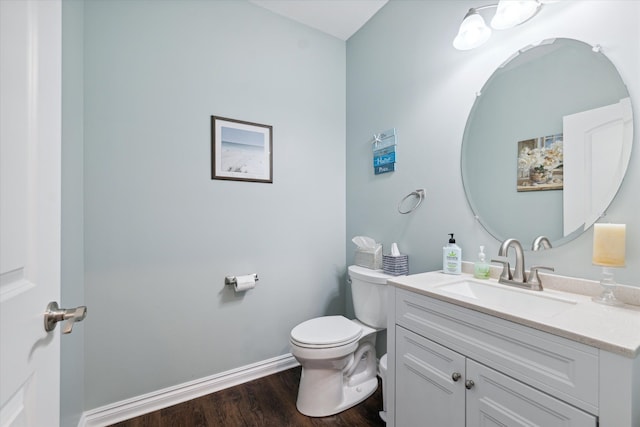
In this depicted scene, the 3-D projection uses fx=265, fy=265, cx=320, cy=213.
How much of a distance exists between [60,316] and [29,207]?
242mm

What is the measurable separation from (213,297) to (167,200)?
2.27ft

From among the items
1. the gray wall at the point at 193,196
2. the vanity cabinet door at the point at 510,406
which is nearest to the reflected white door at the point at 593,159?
the vanity cabinet door at the point at 510,406

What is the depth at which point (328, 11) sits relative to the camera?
1.97 metres

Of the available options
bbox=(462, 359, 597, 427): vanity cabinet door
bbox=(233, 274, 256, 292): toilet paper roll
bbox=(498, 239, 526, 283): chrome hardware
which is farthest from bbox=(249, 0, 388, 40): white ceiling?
bbox=(462, 359, 597, 427): vanity cabinet door

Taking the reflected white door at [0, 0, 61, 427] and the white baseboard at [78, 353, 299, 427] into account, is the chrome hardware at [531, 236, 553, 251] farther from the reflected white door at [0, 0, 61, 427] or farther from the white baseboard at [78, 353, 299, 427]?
the white baseboard at [78, 353, 299, 427]

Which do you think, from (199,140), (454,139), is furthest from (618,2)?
(199,140)

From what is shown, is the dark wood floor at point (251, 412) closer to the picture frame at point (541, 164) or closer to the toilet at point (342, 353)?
the toilet at point (342, 353)

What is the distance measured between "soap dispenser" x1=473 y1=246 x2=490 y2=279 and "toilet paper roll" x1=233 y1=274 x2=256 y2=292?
4.36ft

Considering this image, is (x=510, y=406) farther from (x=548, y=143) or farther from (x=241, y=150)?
(x=241, y=150)

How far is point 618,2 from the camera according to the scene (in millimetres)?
944

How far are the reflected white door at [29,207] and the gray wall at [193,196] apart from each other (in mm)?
1034

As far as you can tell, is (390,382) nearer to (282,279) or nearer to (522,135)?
(282,279)

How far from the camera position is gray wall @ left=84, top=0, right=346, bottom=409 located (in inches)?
57.9

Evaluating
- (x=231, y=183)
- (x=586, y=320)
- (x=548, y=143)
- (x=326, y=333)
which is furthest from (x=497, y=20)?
(x=326, y=333)
